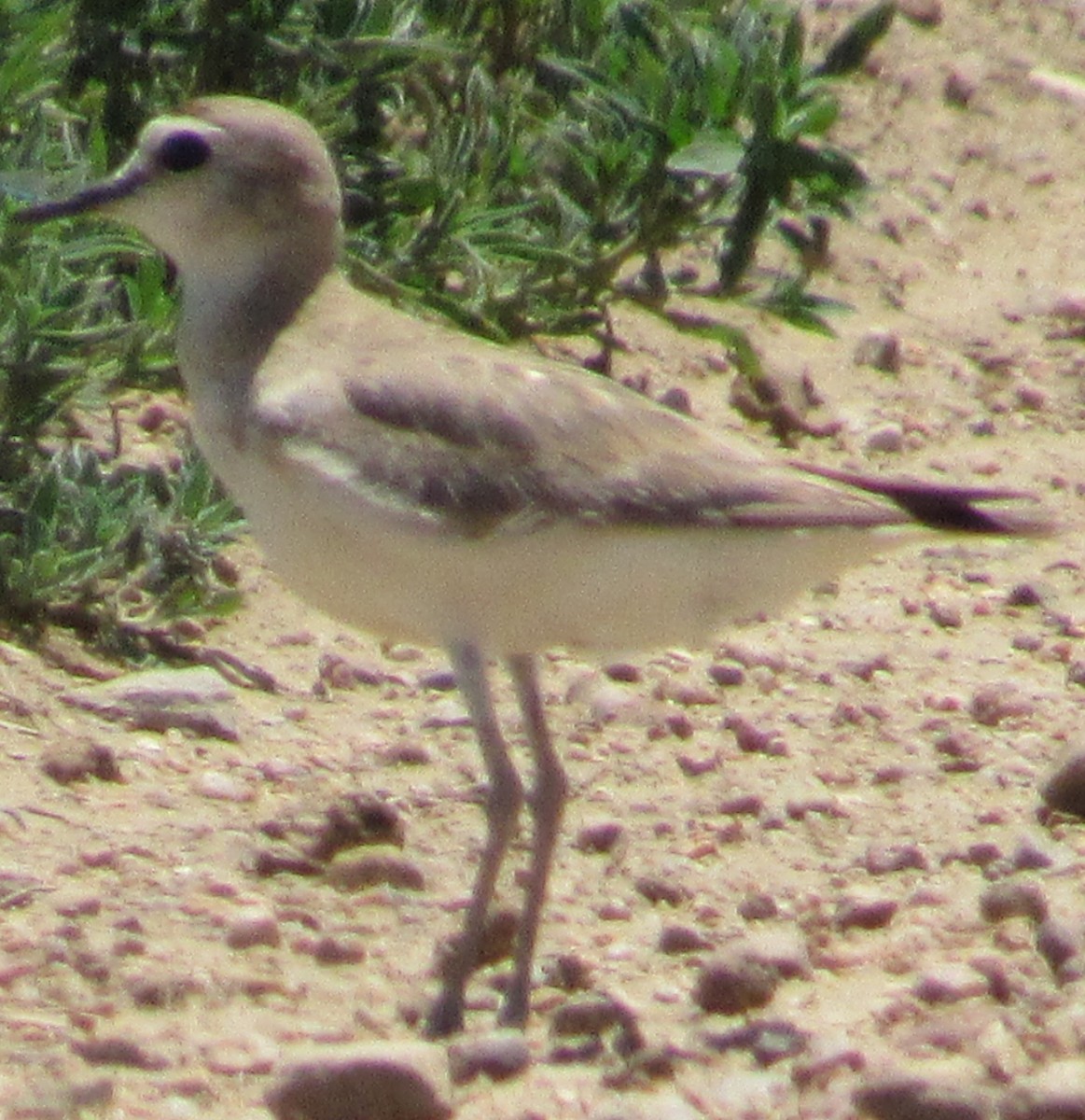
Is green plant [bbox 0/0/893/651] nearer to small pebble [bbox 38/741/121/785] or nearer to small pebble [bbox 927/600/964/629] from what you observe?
small pebble [bbox 38/741/121/785]

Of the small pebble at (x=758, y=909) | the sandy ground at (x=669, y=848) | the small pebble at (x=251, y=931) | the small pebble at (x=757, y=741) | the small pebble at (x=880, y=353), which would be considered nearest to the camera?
the sandy ground at (x=669, y=848)

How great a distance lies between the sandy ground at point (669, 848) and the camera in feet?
16.4

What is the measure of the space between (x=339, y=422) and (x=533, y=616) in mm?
→ 585

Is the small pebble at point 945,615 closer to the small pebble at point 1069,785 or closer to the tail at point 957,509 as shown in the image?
the small pebble at point 1069,785

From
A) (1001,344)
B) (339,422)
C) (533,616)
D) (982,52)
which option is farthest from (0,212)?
(982,52)

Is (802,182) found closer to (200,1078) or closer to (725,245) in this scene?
(725,245)

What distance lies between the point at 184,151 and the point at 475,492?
1.17 meters

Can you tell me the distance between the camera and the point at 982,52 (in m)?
11.7

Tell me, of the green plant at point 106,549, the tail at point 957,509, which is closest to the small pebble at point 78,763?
the green plant at point 106,549

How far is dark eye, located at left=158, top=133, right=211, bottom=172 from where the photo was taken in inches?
235

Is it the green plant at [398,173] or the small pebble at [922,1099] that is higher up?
the small pebble at [922,1099]

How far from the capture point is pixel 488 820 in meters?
5.76

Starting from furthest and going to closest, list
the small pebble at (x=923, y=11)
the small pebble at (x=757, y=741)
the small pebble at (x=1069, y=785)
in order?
the small pebble at (x=923, y=11), the small pebble at (x=757, y=741), the small pebble at (x=1069, y=785)

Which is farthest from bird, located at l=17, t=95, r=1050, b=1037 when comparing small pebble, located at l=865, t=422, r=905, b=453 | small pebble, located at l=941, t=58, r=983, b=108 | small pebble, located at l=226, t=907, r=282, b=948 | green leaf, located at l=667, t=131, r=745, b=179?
small pebble, located at l=941, t=58, r=983, b=108
